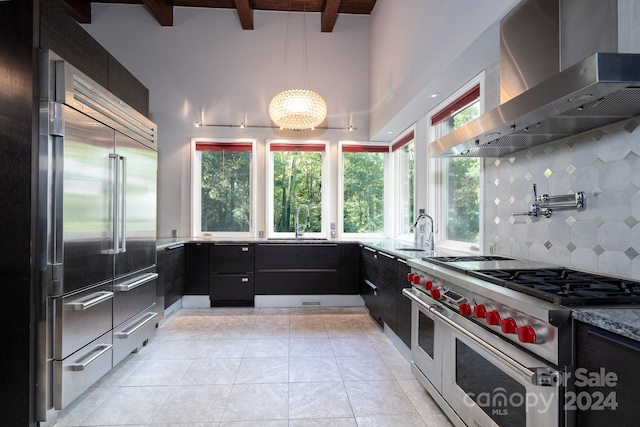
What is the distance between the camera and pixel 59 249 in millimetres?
1770

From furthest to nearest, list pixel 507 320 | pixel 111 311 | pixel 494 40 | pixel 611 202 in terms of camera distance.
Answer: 1. pixel 111 311
2. pixel 494 40
3. pixel 611 202
4. pixel 507 320

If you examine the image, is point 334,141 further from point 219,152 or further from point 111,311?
point 111,311

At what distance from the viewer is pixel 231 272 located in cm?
416

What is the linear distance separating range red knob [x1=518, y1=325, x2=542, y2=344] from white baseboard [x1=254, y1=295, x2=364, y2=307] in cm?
327

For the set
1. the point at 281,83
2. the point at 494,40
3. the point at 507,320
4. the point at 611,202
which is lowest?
the point at 507,320

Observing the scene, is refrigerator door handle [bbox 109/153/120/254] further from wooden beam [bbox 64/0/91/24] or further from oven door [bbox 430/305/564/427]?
wooden beam [bbox 64/0/91/24]

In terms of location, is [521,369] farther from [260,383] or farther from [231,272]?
[231,272]

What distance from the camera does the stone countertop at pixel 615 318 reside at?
33.4 inches

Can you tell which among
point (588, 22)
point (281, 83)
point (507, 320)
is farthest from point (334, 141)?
point (507, 320)

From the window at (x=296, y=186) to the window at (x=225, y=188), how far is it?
0.36 m

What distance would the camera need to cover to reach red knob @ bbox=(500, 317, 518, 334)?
1.21 metres

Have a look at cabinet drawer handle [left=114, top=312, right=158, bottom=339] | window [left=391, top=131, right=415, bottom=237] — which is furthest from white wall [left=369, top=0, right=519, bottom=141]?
cabinet drawer handle [left=114, top=312, right=158, bottom=339]

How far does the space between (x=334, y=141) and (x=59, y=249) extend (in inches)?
142

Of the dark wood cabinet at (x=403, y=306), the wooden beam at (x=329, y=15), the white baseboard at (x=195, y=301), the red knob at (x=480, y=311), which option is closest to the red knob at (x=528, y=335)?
the red knob at (x=480, y=311)
